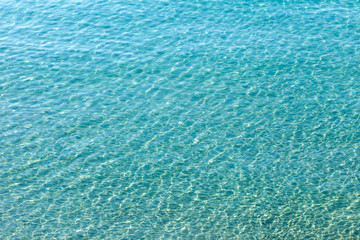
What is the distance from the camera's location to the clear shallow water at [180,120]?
14.0 metres

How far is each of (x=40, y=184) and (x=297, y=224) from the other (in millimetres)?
8361

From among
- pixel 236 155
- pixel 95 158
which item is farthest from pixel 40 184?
pixel 236 155

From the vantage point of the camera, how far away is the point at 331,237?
43.2 feet

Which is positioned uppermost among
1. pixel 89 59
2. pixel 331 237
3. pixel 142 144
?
pixel 89 59

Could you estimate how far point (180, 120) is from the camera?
697 inches

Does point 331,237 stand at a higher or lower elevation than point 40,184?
lower

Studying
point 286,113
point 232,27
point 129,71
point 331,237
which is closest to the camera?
point 331,237

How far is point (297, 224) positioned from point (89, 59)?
1237 cm

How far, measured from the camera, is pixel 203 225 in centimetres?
1374

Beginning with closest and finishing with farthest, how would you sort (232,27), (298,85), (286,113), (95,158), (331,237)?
(331,237), (95,158), (286,113), (298,85), (232,27)

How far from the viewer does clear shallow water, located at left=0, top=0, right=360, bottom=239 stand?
14039mm

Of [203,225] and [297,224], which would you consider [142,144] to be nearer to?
[203,225]

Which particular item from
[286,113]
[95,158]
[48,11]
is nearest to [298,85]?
[286,113]

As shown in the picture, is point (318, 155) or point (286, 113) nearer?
point (318, 155)
